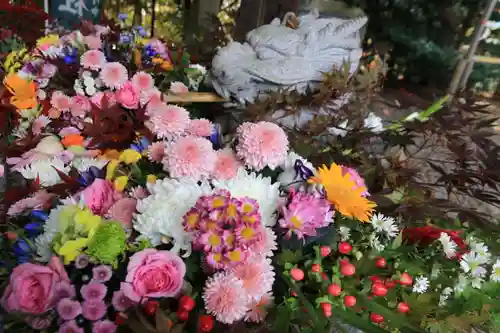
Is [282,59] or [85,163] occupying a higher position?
[282,59]

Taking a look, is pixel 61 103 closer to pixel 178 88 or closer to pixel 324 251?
pixel 178 88

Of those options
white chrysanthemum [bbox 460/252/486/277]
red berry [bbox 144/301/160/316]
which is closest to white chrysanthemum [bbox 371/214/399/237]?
white chrysanthemum [bbox 460/252/486/277]

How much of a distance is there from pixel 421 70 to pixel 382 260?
291cm

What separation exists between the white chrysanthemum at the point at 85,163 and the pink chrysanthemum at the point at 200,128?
0.49 ft

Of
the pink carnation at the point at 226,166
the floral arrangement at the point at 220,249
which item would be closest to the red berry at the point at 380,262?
the floral arrangement at the point at 220,249

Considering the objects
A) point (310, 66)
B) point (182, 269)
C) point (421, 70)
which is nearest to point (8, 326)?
point (182, 269)

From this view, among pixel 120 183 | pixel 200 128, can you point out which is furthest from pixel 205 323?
pixel 200 128

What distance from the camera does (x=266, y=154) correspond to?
0.65m

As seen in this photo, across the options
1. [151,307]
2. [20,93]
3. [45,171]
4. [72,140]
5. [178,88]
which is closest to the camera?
[151,307]

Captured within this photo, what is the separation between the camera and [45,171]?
0.75 m

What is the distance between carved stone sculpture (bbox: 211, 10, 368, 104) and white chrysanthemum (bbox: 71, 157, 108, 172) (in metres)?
0.44

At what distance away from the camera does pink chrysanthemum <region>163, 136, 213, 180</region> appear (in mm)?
623

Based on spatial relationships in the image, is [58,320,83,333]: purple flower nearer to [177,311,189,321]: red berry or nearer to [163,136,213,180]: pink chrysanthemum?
[177,311,189,321]: red berry

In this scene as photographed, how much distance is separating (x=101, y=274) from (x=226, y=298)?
15 cm
